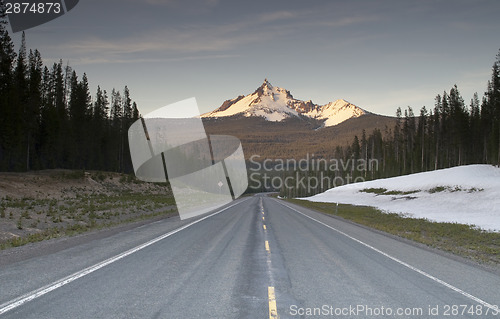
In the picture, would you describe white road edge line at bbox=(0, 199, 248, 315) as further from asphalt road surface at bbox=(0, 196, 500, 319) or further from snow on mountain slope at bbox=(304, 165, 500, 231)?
snow on mountain slope at bbox=(304, 165, 500, 231)

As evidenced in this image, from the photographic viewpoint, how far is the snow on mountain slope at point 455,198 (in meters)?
27.6

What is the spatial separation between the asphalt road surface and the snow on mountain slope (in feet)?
51.8

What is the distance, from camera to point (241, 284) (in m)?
6.97

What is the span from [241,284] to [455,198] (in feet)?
125

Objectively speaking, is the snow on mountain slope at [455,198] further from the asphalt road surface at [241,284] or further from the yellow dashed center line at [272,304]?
the yellow dashed center line at [272,304]

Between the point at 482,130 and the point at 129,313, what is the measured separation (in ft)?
318

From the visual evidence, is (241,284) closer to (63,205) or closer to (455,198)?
(63,205)

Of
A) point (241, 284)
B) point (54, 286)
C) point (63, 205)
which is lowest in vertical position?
point (63, 205)

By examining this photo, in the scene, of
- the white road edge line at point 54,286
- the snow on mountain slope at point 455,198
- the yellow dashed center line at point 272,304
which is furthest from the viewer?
the snow on mountain slope at point 455,198

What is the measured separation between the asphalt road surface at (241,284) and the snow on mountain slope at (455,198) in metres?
15.8

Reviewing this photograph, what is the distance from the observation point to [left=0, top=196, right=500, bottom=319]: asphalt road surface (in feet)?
17.8

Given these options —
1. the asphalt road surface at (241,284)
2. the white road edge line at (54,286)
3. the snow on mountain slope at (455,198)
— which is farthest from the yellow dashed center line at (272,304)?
the snow on mountain slope at (455,198)

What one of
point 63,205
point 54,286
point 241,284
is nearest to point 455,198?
point 241,284

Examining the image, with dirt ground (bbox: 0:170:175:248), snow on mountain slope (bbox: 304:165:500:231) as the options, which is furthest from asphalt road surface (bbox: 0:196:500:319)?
snow on mountain slope (bbox: 304:165:500:231)
